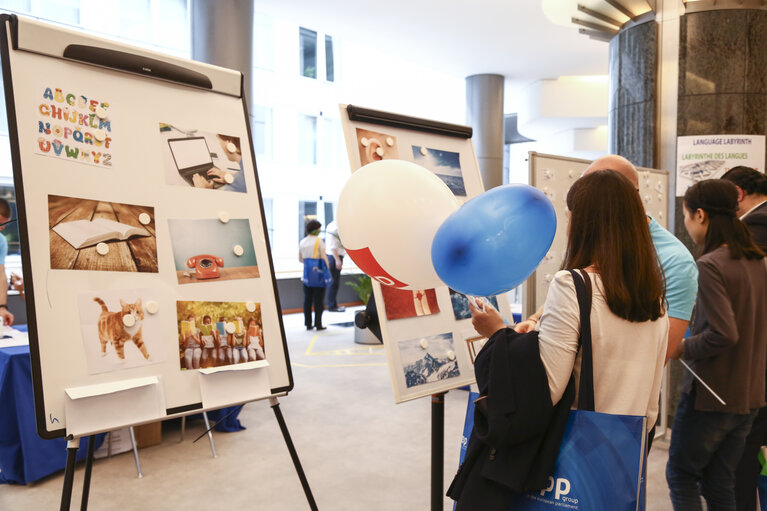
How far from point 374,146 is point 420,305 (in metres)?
0.58

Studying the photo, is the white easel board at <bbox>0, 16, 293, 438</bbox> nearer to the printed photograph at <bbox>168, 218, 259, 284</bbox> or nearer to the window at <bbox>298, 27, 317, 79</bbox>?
the printed photograph at <bbox>168, 218, 259, 284</bbox>

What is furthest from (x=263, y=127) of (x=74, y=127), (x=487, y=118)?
(x=74, y=127)

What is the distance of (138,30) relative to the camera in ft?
31.0

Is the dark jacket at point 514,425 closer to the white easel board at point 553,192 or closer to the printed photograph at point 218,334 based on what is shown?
the printed photograph at point 218,334

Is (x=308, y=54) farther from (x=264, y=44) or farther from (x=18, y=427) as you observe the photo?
(x=18, y=427)

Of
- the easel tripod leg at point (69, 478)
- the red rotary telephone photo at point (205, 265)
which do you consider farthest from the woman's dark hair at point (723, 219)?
the easel tripod leg at point (69, 478)

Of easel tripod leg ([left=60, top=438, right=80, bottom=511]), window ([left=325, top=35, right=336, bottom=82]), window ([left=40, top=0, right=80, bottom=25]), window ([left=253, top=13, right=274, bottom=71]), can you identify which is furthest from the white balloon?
window ([left=325, top=35, right=336, bottom=82])

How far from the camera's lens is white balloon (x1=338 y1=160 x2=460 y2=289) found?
1.48 m

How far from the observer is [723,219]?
2016 mm

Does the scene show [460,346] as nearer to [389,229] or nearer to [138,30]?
[389,229]

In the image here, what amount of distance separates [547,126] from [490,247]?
10.5 m

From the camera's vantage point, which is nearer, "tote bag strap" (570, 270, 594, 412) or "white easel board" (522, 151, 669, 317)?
"tote bag strap" (570, 270, 594, 412)

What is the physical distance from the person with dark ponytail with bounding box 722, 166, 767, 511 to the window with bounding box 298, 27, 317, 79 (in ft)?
35.5

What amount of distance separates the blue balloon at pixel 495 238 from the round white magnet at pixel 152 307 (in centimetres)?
77
